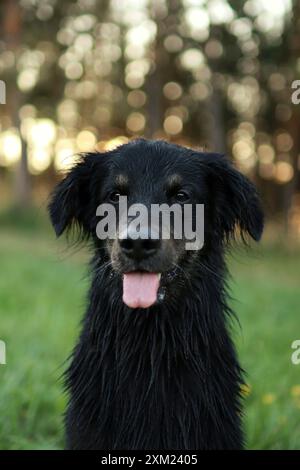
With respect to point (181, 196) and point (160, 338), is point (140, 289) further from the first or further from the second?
point (181, 196)

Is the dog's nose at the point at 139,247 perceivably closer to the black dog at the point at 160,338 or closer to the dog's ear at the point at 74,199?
the black dog at the point at 160,338

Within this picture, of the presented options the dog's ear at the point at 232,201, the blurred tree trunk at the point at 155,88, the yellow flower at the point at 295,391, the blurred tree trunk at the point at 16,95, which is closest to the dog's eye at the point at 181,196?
the dog's ear at the point at 232,201

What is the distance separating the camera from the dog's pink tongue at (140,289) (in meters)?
3.04

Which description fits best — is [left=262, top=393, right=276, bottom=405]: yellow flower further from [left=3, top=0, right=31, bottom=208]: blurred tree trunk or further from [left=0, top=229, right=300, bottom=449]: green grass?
[left=3, top=0, right=31, bottom=208]: blurred tree trunk

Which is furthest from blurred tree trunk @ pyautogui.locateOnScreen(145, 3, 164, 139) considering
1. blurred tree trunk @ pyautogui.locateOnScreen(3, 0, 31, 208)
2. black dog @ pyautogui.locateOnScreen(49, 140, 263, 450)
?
black dog @ pyautogui.locateOnScreen(49, 140, 263, 450)

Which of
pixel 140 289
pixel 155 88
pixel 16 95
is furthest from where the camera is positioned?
pixel 155 88

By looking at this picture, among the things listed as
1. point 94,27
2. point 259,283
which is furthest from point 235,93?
point 259,283

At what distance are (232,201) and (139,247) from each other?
0.88m

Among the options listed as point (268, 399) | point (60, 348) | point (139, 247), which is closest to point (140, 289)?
point (139, 247)

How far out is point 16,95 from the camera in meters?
22.5

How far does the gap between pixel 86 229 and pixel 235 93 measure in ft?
80.8

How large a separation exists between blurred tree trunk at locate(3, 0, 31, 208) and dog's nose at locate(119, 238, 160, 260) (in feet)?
64.2
